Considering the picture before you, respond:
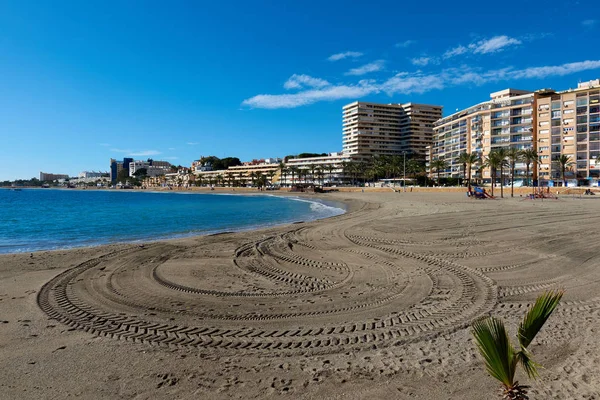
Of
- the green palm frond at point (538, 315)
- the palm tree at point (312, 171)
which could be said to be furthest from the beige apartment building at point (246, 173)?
the green palm frond at point (538, 315)

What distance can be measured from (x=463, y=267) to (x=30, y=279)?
12938mm

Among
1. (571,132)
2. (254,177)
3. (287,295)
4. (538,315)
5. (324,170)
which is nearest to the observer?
(538,315)

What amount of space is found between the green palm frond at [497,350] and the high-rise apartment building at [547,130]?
94.3 meters

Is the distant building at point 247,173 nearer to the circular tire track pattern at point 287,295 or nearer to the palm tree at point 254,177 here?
the palm tree at point 254,177

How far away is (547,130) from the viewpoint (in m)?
90.8

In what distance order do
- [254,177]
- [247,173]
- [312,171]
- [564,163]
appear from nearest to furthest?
1. [564,163]
2. [312,171]
3. [254,177]
4. [247,173]

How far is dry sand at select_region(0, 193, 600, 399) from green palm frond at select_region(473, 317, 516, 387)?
1979 mm

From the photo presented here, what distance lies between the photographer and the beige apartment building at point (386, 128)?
164 metres

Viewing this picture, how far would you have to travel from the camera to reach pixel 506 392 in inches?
119

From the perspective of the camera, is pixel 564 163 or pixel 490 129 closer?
pixel 564 163

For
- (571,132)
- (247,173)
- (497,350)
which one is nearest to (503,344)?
(497,350)

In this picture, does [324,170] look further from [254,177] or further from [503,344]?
[503,344]

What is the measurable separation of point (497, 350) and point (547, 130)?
108403mm

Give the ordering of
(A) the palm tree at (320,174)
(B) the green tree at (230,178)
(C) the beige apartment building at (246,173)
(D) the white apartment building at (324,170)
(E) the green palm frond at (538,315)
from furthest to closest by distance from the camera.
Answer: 1. (B) the green tree at (230,178)
2. (C) the beige apartment building at (246,173)
3. (D) the white apartment building at (324,170)
4. (A) the palm tree at (320,174)
5. (E) the green palm frond at (538,315)
